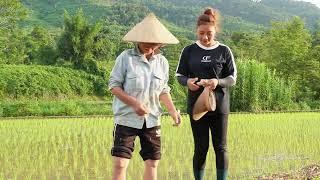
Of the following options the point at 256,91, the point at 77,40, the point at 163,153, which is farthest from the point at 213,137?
the point at 77,40

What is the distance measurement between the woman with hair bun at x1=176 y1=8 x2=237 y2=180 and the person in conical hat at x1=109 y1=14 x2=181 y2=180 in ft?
1.41

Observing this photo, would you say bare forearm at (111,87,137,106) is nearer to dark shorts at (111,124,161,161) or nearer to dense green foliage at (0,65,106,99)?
dark shorts at (111,124,161,161)

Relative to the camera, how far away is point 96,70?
3038cm

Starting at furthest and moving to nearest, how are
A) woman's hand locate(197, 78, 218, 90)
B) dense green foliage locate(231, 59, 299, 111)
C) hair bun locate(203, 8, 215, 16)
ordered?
dense green foliage locate(231, 59, 299, 111), hair bun locate(203, 8, 215, 16), woman's hand locate(197, 78, 218, 90)

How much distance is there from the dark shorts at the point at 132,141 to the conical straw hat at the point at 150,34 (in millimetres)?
575

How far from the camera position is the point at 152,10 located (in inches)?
4446

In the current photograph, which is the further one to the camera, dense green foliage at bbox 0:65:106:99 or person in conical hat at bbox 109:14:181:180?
dense green foliage at bbox 0:65:106:99

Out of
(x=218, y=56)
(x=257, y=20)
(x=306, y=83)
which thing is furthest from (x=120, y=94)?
(x=257, y=20)

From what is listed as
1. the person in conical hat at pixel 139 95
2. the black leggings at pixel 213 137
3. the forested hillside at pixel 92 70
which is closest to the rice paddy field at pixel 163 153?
the black leggings at pixel 213 137

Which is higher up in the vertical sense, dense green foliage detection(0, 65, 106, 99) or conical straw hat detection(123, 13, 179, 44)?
conical straw hat detection(123, 13, 179, 44)

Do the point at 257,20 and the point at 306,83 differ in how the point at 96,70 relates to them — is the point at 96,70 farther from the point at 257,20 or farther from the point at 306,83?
the point at 257,20

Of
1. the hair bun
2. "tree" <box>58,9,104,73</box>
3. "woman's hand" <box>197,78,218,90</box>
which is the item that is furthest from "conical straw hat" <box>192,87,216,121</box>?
"tree" <box>58,9,104,73</box>

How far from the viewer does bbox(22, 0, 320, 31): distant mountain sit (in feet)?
271

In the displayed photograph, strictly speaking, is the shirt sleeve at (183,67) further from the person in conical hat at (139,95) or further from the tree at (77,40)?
Answer: the tree at (77,40)
